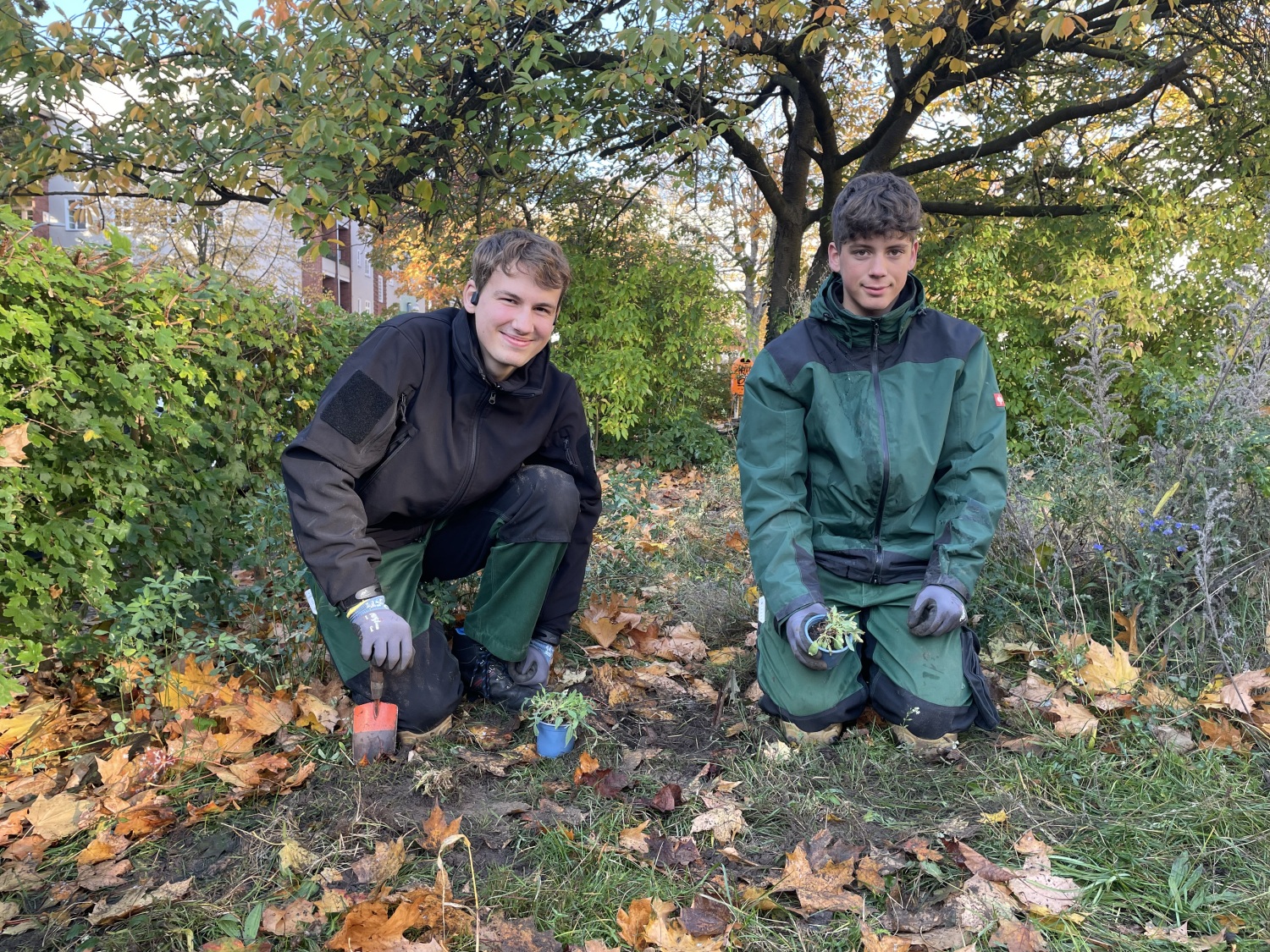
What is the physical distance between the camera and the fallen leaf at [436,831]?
78.5 inches

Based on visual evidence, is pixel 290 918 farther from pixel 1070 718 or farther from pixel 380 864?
pixel 1070 718

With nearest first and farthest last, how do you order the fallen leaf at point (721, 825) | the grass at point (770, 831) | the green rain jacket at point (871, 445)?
1. the grass at point (770, 831)
2. the fallen leaf at point (721, 825)
3. the green rain jacket at point (871, 445)

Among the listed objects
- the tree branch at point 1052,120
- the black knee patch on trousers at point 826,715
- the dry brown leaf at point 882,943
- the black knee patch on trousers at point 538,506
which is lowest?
the dry brown leaf at point 882,943

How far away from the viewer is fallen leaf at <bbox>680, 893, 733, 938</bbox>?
1.74 m

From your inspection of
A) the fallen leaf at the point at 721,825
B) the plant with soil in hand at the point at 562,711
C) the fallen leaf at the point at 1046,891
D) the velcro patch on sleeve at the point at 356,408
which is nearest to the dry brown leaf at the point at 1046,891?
the fallen leaf at the point at 1046,891

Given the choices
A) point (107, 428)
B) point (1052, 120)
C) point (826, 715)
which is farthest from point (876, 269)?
point (1052, 120)

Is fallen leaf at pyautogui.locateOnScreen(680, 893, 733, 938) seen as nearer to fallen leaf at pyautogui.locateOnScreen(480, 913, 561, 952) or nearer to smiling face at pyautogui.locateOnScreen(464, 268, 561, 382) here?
fallen leaf at pyautogui.locateOnScreen(480, 913, 561, 952)

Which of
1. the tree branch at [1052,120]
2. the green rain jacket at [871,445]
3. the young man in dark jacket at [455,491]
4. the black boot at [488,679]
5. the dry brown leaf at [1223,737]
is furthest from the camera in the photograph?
the tree branch at [1052,120]

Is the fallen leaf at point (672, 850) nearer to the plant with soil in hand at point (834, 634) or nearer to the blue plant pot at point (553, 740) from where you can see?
the blue plant pot at point (553, 740)

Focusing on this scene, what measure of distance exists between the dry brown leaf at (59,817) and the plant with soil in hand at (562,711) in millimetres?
1159

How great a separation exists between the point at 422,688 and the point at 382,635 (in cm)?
37

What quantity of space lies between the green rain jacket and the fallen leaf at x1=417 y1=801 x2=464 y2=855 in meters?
1.12

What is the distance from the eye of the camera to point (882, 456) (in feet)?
8.62

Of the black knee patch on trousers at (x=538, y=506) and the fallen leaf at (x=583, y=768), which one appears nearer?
the fallen leaf at (x=583, y=768)
